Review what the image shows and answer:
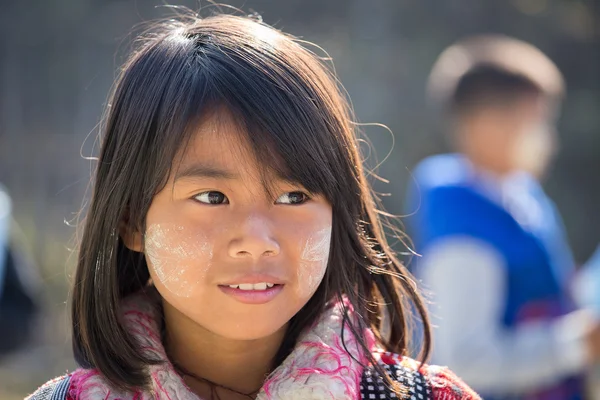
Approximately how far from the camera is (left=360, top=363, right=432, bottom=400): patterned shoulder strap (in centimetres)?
148

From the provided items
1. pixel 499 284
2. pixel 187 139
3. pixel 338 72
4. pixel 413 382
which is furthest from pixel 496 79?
pixel 338 72

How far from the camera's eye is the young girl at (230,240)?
1396 millimetres

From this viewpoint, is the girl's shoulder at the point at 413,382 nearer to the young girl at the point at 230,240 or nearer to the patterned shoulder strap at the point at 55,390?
the young girl at the point at 230,240

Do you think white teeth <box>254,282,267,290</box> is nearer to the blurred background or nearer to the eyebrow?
the eyebrow

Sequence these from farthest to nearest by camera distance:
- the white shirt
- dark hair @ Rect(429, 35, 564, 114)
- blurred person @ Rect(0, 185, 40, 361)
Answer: blurred person @ Rect(0, 185, 40, 361) < dark hair @ Rect(429, 35, 564, 114) < the white shirt

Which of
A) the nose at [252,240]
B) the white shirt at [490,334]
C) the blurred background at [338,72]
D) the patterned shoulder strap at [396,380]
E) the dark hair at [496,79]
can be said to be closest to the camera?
the nose at [252,240]

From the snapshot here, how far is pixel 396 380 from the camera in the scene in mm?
1502

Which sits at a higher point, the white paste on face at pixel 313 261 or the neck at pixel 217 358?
the white paste on face at pixel 313 261

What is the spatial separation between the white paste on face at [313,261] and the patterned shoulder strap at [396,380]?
0.61 feet

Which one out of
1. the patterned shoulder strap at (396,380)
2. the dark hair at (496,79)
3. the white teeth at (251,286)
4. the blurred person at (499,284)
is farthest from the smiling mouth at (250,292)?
the dark hair at (496,79)

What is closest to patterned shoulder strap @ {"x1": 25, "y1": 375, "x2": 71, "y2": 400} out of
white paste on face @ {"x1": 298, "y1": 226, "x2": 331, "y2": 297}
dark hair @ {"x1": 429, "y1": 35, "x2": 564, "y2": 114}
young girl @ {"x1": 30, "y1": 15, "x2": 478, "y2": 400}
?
young girl @ {"x1": 30, "y1": 15, "x2": 478, "y2": 400}

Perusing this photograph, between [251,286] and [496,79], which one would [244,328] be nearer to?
[251,286]

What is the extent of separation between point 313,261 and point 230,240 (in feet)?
0.53

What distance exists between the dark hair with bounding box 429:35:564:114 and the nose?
76.2 inches
